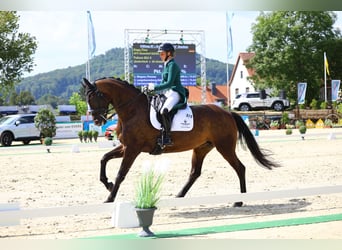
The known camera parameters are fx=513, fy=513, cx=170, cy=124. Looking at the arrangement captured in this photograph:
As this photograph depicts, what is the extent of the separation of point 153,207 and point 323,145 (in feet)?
40.9

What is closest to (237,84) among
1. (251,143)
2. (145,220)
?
(251,143)

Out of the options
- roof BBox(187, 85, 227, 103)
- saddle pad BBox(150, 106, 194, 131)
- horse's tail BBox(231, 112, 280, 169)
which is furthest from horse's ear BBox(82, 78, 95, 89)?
roof BBox(187, 85, 227, 103)

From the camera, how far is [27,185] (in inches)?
359

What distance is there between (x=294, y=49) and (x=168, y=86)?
39.3m

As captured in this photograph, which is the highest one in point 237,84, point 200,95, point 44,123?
point 237,84

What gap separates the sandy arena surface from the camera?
5383 millimetres

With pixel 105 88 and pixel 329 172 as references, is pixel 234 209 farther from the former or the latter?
pixel 329 172

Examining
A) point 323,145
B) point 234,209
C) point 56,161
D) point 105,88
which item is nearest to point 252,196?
point 234,209

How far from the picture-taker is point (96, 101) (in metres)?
6.40

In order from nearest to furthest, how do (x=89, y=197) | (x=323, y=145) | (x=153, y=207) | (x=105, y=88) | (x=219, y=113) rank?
(x=153, y=207) < (x=105, y=88) < (x=219, y=113) < (x=89, y=197) < (x=323, y=145)

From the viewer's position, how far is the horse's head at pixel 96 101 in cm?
638

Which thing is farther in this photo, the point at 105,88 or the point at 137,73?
the point at 137,73

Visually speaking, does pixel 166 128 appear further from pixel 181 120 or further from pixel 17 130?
pixel 17 130

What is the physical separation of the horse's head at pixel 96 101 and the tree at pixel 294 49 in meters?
38.5
